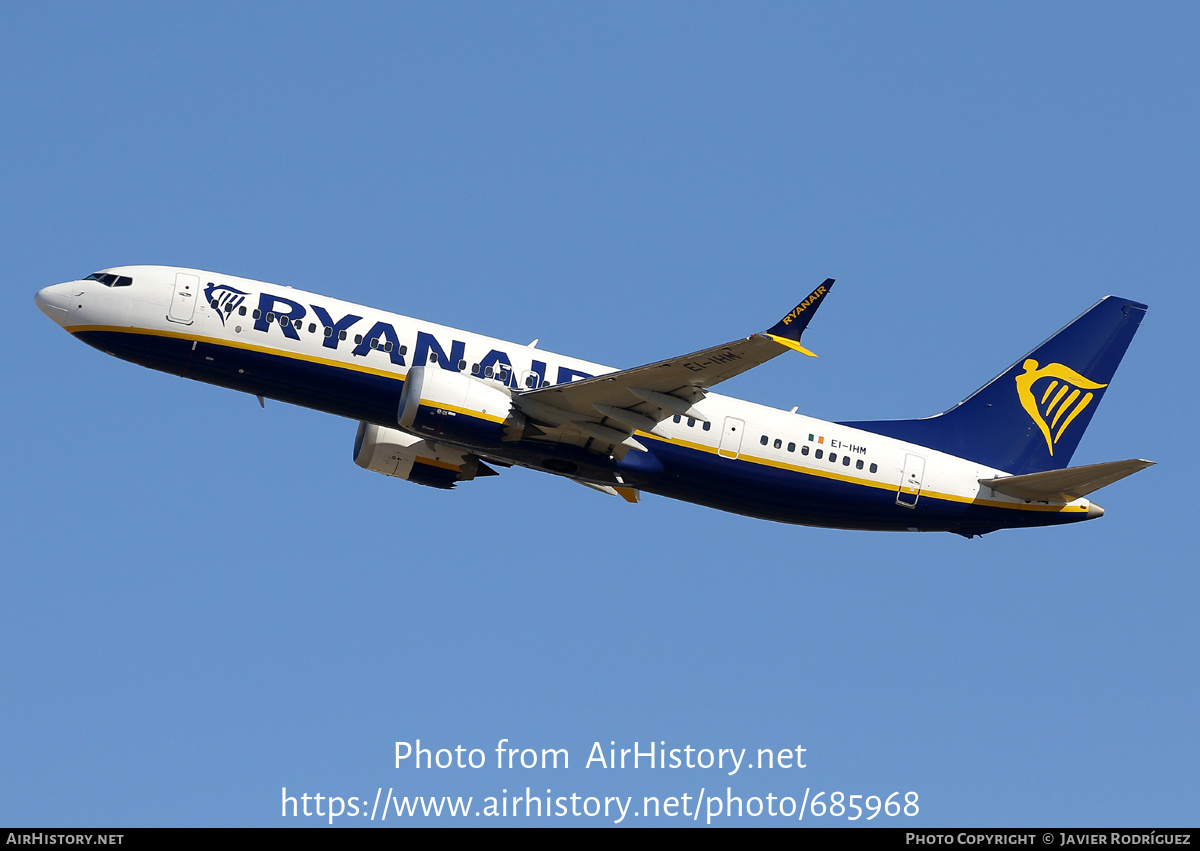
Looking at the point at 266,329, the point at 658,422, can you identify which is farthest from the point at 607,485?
the point at 266,329

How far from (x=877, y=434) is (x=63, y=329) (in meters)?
24.8

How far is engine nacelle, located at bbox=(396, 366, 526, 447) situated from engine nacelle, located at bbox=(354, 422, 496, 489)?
5.64 metres

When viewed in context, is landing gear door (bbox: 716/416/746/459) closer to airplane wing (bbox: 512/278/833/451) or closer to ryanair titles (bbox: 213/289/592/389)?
airplane wing (bbox: 512/278/833/451)

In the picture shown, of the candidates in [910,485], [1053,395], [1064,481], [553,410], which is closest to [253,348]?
[553,410]

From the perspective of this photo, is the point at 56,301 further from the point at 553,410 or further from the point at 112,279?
the point at 553,410

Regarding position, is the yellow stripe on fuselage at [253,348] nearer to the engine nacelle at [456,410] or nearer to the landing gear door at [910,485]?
the engine nacelle at [456,410]

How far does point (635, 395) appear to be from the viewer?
120 feet

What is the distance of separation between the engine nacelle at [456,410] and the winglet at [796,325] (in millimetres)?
7980

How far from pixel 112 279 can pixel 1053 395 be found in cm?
3004

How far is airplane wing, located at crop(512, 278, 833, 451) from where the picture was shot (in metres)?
34.8

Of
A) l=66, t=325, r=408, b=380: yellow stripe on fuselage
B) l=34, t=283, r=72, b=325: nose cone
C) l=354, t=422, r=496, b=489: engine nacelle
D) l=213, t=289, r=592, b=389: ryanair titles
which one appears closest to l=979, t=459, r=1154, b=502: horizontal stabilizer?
l=213, t=289, r=592, b=389: ryanair titles

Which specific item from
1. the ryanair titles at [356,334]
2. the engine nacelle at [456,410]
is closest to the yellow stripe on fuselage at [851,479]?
the engine nacelle at [456,410]

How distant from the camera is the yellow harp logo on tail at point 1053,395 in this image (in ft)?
144

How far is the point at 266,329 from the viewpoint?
3716cm
